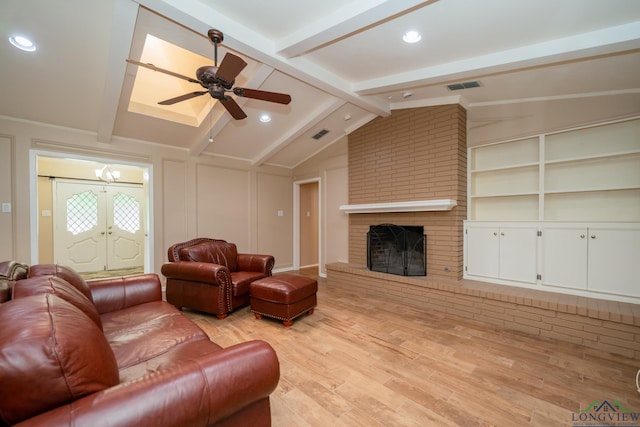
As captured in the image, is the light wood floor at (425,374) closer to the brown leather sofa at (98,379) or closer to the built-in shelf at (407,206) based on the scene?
the brown leather sofa at (98,379)

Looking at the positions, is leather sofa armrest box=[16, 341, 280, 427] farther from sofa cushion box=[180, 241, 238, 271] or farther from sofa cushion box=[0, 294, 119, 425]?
sofa cushion box=[180, 241, 238, 271]

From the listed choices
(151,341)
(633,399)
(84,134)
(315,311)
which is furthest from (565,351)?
(84,134)

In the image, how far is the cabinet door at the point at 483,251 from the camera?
11.8ft

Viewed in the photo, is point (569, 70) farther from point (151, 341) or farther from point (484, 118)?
point (151, 341)

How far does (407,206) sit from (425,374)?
2348 millimetres

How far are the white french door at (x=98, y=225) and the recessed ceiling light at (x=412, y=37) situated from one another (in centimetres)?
640

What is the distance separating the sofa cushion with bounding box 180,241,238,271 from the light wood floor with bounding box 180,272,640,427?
804 millimetres

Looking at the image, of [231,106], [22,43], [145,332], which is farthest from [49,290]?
[22,43]

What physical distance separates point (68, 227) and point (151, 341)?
6.02 metres

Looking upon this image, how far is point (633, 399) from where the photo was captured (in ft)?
6.19

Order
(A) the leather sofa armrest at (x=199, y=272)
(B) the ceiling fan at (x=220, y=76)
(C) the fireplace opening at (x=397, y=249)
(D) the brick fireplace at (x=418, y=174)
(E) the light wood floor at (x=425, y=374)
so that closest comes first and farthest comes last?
(E) the light wood floor at (x=425, y=374)
(B) the ceiling fan at (x=220, y=76)
(A) the leather sofa armrest at (x=199, y=272)
(D) the brick fireplace at (x=418, y=174)
(C) the fireplace opening at (x=397, y=249)

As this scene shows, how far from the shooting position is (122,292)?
2.38 meters

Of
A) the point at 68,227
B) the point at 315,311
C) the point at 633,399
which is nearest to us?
the point at 633,399

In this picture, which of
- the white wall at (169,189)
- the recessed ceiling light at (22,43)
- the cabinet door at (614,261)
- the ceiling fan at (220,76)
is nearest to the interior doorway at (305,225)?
the white wall at (169,189)
